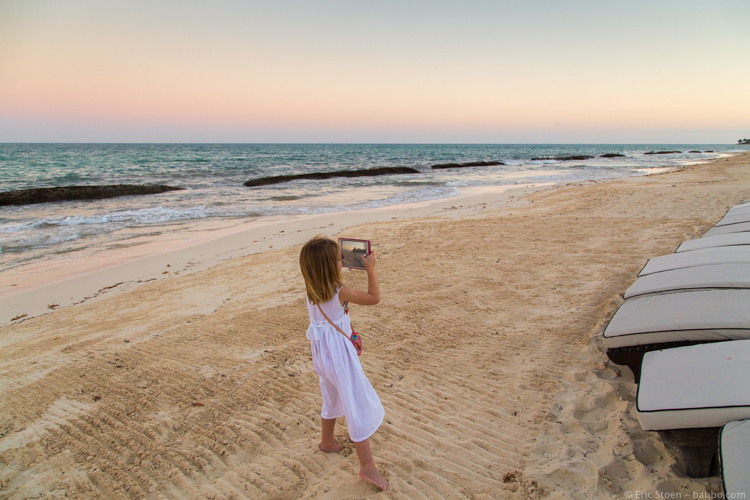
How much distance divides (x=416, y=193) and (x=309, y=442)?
17.6m

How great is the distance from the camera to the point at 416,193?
19719 millimetres

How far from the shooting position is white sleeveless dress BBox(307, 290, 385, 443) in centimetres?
230

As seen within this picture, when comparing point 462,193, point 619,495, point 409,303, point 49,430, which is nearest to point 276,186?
point 462,193

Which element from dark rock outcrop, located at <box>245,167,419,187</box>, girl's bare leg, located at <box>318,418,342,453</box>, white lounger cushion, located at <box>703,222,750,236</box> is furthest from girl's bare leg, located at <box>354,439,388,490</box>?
dark rock outcrop, located at <box>245,167,419,187</box>

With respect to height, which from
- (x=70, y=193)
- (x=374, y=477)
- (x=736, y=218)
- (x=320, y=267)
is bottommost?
(x=374, y=477)

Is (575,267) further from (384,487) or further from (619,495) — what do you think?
(384,487)

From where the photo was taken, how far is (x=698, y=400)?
7.07 feet

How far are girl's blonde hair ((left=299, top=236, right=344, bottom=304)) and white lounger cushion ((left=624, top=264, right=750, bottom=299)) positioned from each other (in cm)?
328

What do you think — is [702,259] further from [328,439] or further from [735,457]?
[328,439]

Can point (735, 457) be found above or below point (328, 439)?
A: above

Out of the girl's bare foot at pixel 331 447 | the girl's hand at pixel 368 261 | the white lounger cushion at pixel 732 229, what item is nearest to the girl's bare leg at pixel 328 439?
the girl's bare foot at pixel 331 447

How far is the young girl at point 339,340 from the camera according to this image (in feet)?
7.39

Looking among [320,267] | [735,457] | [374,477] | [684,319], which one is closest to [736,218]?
[684,319]

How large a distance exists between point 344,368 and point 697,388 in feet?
6.72
